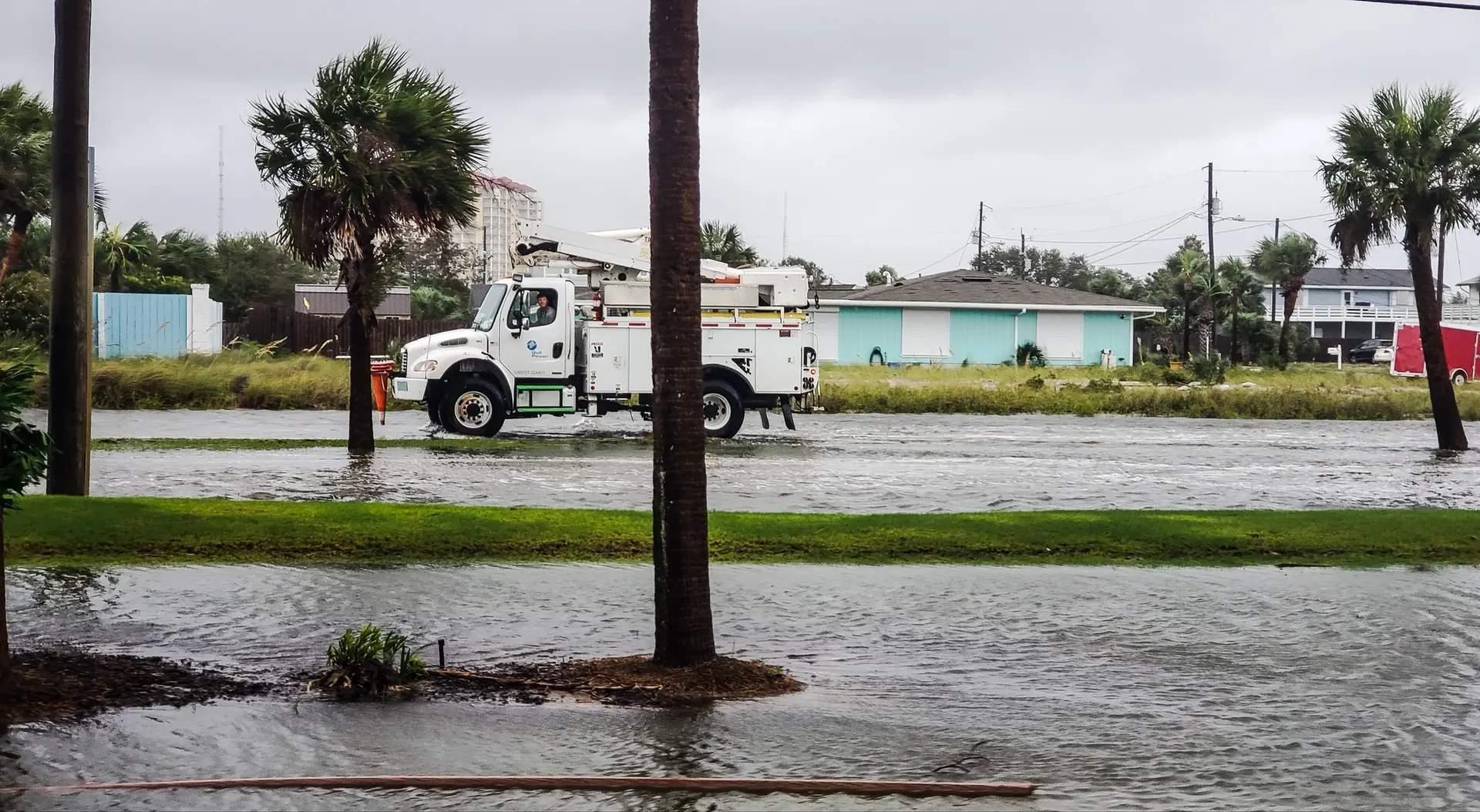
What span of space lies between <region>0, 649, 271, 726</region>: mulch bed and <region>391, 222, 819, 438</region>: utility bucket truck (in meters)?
16.5

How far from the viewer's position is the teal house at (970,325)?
55.7m

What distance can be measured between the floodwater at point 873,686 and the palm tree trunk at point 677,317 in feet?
2.42

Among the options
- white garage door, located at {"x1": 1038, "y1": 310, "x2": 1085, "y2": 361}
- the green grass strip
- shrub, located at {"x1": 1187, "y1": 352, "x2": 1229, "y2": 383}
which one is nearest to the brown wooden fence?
shrub, located at {"x1": 1187, "y1": 352, "x2": 1229, "y2": 383}

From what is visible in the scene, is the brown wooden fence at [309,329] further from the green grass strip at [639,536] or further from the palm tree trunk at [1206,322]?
the green grass strip at [639,536]

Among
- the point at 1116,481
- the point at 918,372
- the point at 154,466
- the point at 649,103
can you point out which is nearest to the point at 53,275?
the point at 154,466

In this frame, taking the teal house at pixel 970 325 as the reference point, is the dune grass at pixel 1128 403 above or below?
below

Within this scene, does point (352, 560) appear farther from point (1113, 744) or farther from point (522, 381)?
point (522, 381)

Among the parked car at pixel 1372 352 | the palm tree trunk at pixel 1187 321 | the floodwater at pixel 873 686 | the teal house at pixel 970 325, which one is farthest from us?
the parked car at pixel 1372 352

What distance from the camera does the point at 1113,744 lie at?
7039mm

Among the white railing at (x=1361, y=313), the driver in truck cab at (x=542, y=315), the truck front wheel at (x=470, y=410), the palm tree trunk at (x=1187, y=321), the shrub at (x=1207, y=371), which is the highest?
the white railing at (x=1361, y=313)

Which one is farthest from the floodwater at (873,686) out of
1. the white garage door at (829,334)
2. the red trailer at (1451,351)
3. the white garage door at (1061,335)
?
the red trailer at (1451,351)

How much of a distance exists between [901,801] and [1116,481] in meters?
13.9

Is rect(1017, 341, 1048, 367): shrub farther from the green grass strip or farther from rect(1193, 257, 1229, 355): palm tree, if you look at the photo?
the green grass strip

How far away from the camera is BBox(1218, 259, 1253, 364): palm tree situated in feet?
208
